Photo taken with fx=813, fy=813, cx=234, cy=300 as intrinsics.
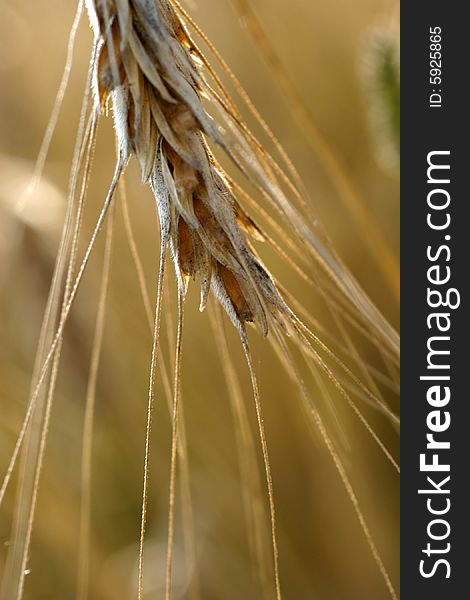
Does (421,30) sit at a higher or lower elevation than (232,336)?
higher

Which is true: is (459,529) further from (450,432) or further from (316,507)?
(316,507)

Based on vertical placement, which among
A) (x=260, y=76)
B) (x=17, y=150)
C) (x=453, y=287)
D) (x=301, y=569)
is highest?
(x=260, y=76)

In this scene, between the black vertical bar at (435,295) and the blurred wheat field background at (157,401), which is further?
the blurred wheat field background at (157,401)

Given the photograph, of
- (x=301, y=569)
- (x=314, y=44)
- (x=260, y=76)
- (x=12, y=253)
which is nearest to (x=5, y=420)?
(x=12, y=253)

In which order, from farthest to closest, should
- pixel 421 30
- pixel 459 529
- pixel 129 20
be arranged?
pixel 421 30 → pixel 459 529 → pixel 129 20

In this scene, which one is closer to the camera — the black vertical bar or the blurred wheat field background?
the black vertical bar
